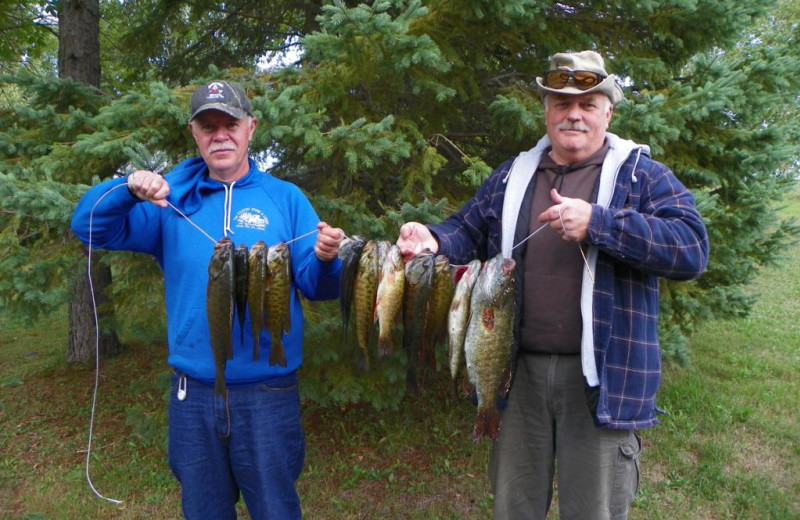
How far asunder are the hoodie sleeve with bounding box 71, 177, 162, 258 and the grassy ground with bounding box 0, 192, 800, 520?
7.59 ft

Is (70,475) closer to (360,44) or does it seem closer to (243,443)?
(243,443)

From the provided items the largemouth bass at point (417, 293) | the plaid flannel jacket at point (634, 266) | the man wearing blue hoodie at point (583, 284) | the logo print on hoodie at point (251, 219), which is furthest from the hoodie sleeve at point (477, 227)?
the logo print on hoodie at point (251, 219)

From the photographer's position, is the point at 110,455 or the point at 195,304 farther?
the point at 110,455

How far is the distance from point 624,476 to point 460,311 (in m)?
1.17

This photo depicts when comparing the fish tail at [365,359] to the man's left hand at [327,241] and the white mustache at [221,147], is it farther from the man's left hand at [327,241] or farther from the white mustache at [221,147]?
the white mustache at [221,147]

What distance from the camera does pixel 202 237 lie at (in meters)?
2.77

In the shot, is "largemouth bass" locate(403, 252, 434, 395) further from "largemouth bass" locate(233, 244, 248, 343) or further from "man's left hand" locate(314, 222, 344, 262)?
"largemouth bass" locate(233, 244, 248, 343)

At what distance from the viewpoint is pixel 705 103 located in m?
4.30

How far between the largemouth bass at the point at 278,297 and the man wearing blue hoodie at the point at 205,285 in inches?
4.7

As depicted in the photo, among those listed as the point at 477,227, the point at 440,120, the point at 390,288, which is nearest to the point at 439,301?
the point at 390,288

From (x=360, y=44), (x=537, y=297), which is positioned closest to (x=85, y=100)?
(x=360, y=44)

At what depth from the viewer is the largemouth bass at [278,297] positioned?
2656 millimetres

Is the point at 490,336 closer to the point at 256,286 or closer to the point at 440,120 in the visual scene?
the point at 256,286

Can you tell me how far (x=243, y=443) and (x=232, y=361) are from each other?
420 mm
